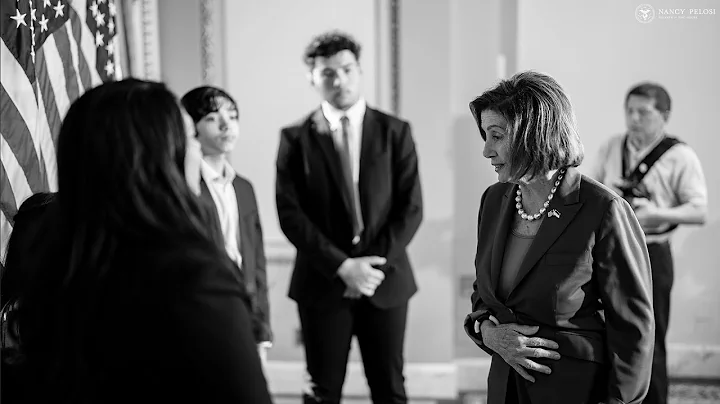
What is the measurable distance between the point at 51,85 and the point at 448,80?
6.57ft

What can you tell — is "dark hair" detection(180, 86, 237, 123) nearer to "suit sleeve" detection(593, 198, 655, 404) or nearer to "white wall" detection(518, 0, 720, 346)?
"suit sleeve" detection(593, 198, 655, 404)

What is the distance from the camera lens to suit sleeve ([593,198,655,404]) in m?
1.97

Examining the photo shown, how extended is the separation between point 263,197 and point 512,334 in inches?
101

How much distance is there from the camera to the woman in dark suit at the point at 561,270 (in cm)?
197

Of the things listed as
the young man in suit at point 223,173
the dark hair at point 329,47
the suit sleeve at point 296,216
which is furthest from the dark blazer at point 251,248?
the dark hair at point 329,47

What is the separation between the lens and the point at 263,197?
445 cm

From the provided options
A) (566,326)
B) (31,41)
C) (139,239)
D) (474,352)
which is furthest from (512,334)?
(474,352)

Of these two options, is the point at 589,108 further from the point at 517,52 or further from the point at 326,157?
the point at 326,157

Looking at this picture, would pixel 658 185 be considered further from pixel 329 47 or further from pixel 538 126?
pixel 538 126

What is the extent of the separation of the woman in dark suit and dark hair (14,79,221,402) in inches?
38.5

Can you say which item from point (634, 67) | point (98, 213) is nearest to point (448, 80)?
point (634, 67)

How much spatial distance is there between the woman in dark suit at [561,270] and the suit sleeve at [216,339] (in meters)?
0.98

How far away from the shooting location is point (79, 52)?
3389 millimetres

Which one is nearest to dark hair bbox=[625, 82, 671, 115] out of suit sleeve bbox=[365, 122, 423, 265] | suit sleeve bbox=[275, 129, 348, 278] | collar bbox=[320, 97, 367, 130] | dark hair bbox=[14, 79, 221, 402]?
suit sleeve bbox=[365, 122, 423, 265]
